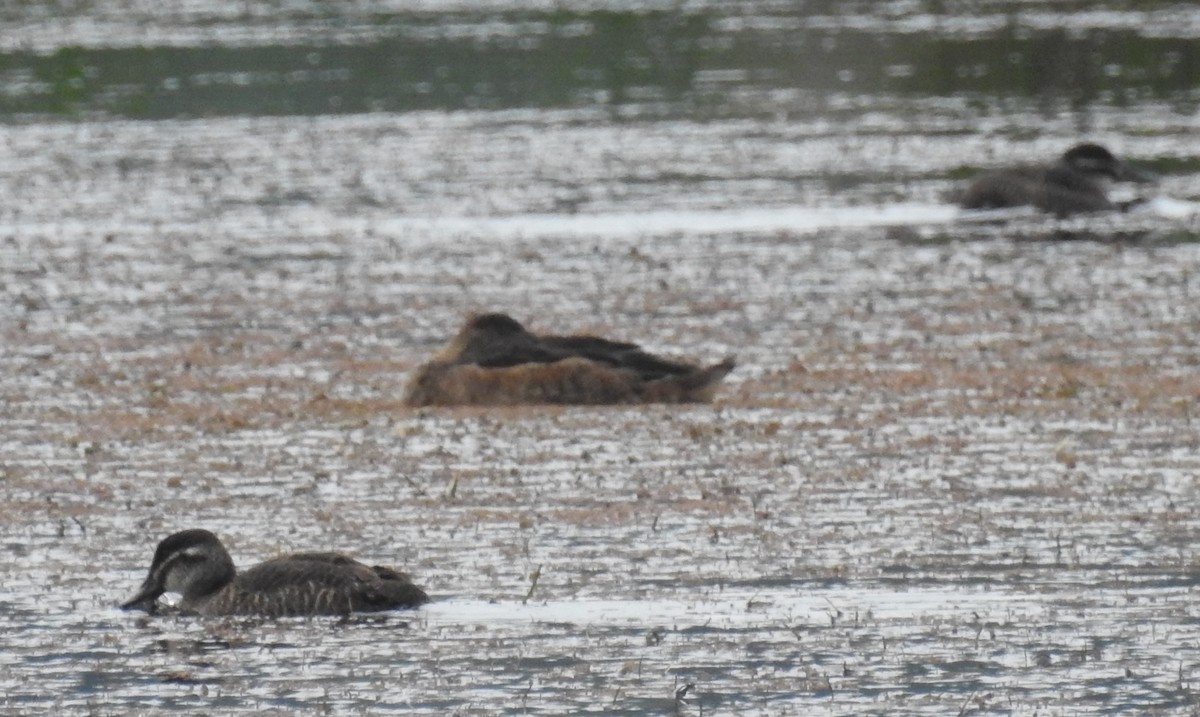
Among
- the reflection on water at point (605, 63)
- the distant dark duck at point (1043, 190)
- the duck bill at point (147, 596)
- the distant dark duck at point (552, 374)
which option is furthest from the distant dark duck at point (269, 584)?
the reflection on water at point (605, 63)

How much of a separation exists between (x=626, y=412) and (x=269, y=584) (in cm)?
495

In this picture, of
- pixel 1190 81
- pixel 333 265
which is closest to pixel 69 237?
pixel 333 265

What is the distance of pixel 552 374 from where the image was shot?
14.7m

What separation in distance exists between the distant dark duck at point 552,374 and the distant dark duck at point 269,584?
480 cm

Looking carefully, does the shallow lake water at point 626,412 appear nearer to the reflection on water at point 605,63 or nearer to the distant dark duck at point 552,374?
the distant dark duck at point 552,374

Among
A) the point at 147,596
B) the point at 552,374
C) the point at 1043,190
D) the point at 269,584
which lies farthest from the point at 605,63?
the point at 269,584

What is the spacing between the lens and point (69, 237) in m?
23.7

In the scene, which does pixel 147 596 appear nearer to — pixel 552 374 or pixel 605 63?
pixel 552 374

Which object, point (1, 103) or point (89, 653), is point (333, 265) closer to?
point (89, 653)

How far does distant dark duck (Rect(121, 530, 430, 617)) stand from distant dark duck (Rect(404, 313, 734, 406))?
4804 millimetres

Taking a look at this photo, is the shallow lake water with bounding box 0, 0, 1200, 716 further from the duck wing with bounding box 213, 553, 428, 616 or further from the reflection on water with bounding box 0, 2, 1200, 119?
the reflection on water with bounding box 0, 2, 1200, 119

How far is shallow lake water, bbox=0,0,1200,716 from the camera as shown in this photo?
888 centimetres

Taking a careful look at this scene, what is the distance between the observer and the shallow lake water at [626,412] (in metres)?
8.88

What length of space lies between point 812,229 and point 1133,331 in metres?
6.23
